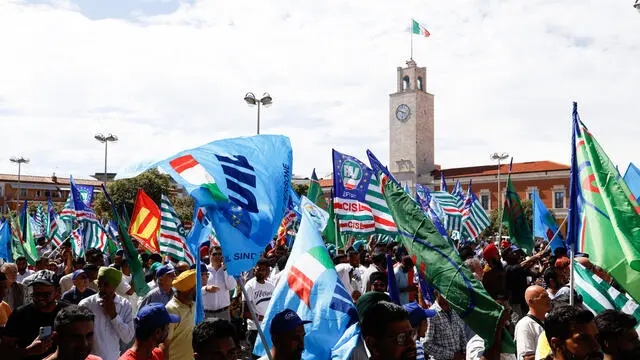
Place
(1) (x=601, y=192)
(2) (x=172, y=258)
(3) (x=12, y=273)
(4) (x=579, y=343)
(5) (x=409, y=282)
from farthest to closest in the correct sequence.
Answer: (2) (x=172, y=258) < (5) (x=409, y=282) < (3) (x=12, y=273) < (1) (x=601, y=192) < (4) (x=579, y=343)

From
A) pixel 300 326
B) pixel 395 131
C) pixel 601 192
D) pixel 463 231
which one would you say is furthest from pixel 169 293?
pixel 395 131

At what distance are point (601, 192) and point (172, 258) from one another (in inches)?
329

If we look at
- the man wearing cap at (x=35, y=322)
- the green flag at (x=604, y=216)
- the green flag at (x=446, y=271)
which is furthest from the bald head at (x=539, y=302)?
the man wearing cap at (x=35, y=322)

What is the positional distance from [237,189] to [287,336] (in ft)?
Result: 5.31

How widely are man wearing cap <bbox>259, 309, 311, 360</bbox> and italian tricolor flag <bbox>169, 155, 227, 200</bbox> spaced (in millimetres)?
1425

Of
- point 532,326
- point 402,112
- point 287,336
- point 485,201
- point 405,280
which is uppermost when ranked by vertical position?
point 402,112

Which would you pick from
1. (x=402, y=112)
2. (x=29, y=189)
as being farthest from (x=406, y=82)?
(x=29, y=189)

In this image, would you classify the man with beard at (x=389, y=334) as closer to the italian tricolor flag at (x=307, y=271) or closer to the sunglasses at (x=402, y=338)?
the sunglasses at (x=402, y=338)

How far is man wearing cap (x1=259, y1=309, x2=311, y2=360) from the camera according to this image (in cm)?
386

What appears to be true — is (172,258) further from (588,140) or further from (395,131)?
(395,131)

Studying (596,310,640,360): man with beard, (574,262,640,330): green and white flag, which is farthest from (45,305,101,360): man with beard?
Answer: (574,262,640,330): green and white flag

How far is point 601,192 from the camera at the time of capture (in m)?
5.45

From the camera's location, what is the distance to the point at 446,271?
4953 mm

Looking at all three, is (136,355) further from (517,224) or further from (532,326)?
(517,224)
